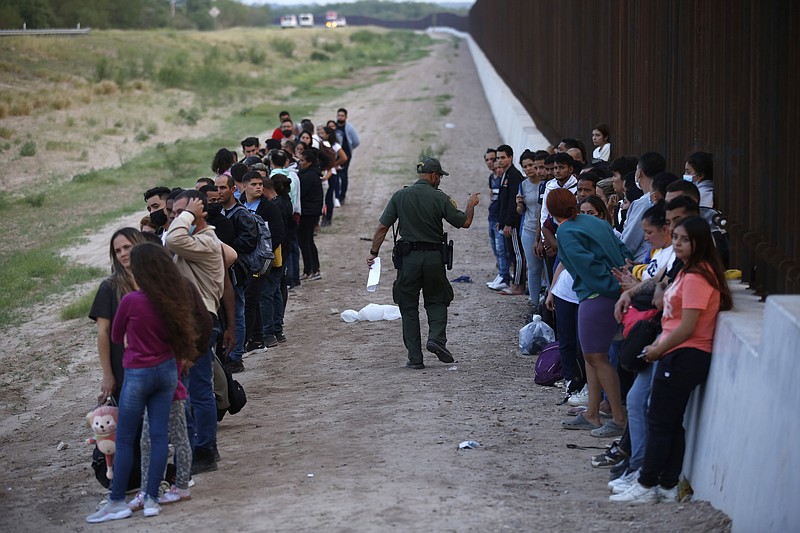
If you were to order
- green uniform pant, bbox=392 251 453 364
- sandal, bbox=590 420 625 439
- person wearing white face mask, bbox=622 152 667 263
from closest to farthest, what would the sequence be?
sandal, bbox=590 420 625 439, person wearing white face mask, bbox=622 152 667 263, green uniform pant, bbox=392 251 453 364

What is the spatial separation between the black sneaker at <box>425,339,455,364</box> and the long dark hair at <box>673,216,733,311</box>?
4881 millimetres

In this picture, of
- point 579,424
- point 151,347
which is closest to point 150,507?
point 151,347

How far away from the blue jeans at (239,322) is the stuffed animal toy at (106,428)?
3542 millimetres

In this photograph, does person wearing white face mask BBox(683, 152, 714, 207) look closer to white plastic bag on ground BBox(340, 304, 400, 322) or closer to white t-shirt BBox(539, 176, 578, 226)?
white t-shirt BBox(539, 176, 578, 226)

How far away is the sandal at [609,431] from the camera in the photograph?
821 cm

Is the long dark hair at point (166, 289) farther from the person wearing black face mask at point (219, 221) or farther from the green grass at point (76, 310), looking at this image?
the green grass at point (76, 310)

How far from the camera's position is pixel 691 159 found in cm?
889

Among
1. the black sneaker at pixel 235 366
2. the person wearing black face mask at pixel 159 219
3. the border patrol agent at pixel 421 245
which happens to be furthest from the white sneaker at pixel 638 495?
the black sneaker at pixel 235 366

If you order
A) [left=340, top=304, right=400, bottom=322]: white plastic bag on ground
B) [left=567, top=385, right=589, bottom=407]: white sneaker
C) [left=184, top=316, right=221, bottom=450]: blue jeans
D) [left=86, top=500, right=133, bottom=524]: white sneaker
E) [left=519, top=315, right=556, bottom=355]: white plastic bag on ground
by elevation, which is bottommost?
[left=340, top=304, right=400, bottom=322]: white plastic bag on ground

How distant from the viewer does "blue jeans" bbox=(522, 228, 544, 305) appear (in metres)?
12.7

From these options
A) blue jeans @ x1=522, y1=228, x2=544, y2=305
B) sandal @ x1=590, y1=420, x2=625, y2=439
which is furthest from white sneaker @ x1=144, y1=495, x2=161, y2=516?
blue jeans @ x1=522, y1=228, x2=544, y2=305

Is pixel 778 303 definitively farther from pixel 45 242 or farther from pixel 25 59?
pixel 25 59

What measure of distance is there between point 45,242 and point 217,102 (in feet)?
90.9

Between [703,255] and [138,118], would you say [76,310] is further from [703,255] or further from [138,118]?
[138,118]
